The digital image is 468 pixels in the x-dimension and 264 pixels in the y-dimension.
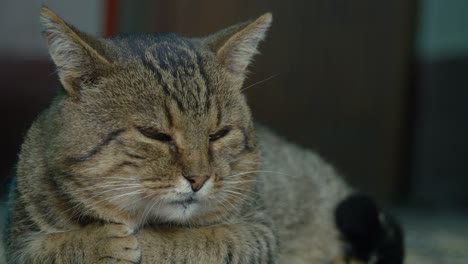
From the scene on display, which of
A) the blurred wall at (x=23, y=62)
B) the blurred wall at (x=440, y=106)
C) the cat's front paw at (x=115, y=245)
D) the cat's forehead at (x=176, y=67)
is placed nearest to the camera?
the cat's front paw at (x=115, y=245)

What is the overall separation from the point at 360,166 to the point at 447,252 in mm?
2136

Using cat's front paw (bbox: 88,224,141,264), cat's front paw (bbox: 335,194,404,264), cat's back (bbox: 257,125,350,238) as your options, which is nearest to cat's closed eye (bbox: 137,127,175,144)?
cat's front paw (bbox: 88,224,141,264)

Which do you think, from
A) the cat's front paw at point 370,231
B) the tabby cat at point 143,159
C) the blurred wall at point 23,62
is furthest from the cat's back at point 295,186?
the blurred wall at point 23,62

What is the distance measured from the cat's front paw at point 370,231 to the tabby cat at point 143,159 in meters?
0.56

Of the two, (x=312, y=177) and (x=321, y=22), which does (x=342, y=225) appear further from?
(x=321, y=22)

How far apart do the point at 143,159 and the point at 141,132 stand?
98mm

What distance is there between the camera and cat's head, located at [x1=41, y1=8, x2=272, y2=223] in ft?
8.00

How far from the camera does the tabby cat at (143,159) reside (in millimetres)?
2441

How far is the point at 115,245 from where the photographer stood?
2400 mm

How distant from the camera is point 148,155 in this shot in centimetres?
244

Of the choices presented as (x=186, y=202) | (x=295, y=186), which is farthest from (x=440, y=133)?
(x=186, y=202)

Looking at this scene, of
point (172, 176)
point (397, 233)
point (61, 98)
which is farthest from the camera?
point (397, 233)

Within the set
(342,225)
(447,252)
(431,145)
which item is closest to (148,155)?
(342,225)

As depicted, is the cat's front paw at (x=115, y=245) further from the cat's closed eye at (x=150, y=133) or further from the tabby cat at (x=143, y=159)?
the cat's closed eye at (x=150, y=133)
